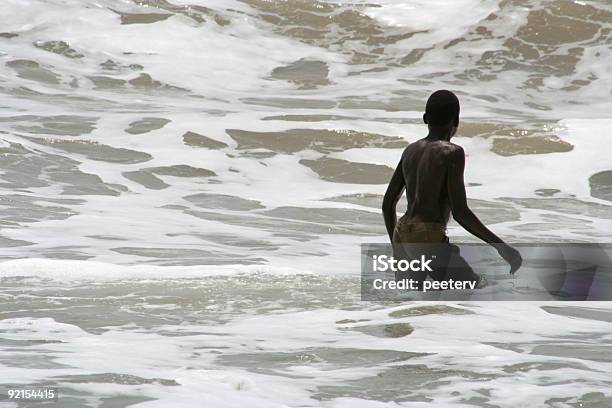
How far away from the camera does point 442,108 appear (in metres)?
5.50

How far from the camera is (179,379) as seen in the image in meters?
4.55

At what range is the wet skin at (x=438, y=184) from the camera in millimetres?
5434

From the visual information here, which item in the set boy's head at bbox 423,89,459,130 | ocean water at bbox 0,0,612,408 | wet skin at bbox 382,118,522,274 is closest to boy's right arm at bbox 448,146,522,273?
wet skin at bbox 382,118,522,274

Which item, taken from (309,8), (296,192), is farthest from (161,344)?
(309,8)

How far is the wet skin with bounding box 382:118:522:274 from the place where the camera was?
5434mm

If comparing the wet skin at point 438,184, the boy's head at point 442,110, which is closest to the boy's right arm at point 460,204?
the wet skin at point 438,184

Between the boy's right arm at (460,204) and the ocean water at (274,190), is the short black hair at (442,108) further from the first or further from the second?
the ocean water at (274,190)

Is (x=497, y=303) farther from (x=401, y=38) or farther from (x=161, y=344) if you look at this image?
(x=401, y=38)

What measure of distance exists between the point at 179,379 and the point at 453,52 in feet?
51.7
